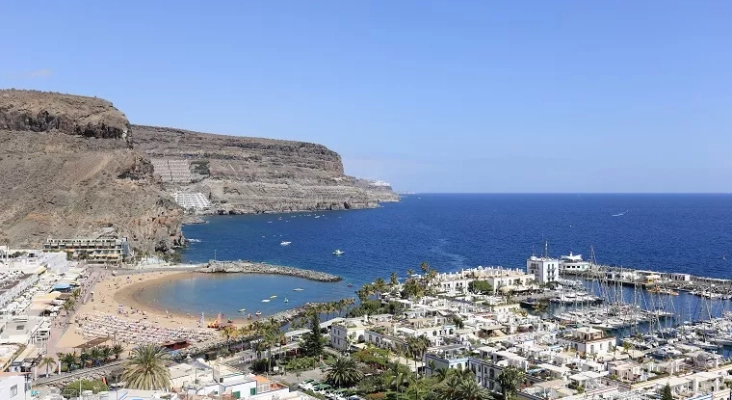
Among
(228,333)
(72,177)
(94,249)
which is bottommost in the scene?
(228,333)

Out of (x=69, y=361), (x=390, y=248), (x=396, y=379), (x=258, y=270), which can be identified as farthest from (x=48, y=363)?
(x=390, y=248)

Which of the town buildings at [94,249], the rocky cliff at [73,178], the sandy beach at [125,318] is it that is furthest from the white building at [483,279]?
the rocky cliff at [73,178]

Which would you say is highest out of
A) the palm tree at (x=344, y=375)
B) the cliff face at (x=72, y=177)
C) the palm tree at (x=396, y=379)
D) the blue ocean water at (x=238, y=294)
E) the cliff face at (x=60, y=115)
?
the cliff face at (x=60, y=115)

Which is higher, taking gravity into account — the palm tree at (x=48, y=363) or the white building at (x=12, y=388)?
the white building at (x=12, y=388)

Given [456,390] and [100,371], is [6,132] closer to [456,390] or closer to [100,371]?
[100,371]

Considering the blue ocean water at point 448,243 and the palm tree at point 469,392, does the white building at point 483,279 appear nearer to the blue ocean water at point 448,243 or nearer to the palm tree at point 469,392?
the blue ocean water at point 448,243

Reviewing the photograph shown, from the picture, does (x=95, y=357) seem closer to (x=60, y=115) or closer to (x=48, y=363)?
(x=48, y=363)

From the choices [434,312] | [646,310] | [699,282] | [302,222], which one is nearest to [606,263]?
[699,282]
